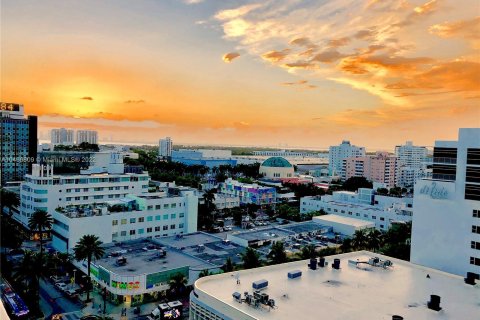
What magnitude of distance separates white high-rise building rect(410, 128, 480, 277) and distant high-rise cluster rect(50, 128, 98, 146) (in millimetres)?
82589

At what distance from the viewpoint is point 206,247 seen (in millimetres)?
16109

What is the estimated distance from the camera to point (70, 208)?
59.0ft

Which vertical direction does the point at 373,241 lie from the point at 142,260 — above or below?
above

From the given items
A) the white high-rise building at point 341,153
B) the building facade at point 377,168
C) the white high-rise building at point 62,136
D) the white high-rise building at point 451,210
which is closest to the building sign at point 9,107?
the white high-rise building at point 451,210

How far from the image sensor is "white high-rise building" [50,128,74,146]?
8531 cm

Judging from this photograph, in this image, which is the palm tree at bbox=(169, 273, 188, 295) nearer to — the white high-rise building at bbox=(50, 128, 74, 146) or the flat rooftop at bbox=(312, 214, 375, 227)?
the flat rooftop at bbox=(312, 214, 375, 227)

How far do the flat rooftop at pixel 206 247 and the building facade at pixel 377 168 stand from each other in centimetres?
3505

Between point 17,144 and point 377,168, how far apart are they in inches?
1531

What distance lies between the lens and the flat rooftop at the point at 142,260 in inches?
514

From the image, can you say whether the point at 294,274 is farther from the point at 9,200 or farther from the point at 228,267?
the point at 9,200

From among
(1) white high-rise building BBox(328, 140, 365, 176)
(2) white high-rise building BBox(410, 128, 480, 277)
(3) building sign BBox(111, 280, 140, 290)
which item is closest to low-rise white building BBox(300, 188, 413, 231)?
(2) white high-rise building BBox(410, 128, 480, 277)

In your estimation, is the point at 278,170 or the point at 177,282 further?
the point at 278,170

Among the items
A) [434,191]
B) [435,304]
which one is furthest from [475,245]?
[435,304]

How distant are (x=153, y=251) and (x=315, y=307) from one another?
9467 mm
